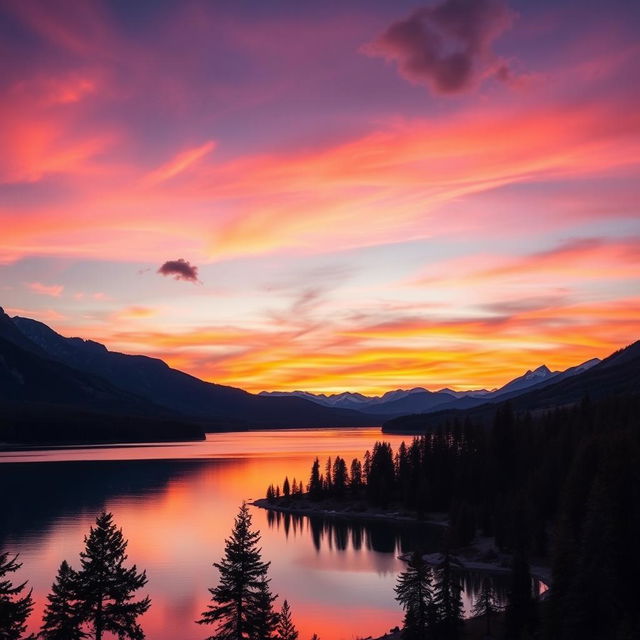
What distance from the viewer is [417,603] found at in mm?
67250

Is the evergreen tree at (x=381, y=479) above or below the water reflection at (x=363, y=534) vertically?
above

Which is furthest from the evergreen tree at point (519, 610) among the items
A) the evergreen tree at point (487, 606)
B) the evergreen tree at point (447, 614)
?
the evergreen tree at point (447, 614)

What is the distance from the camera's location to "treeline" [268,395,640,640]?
63.8 metres

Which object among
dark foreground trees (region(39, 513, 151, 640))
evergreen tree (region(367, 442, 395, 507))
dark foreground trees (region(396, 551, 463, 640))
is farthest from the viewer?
evergreen tree (region(367, 442, 395, 507))

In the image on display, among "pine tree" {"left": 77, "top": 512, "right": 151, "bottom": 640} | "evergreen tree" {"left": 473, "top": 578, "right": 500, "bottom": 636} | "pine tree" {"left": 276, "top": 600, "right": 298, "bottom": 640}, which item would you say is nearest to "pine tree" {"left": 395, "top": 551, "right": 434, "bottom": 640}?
"evergreen tree" {"left": 473, "top": 578, "right": 500, "bottom": 636}

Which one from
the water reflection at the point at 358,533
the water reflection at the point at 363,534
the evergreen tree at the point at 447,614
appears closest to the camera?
the evergreen tree at the point at 447,614

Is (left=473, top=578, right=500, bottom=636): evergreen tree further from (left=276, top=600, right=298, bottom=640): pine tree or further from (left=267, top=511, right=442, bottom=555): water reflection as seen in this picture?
(left=267, top=511, right=442, bottom=555): water reflection

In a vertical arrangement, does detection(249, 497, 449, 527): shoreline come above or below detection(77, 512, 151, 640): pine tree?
below

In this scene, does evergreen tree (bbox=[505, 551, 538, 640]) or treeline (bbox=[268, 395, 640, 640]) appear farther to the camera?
evergreen tree (bbox=[505, 551, 538, 640])

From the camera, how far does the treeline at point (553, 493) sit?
209 feet

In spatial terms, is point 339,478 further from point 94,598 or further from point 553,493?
point 94,598

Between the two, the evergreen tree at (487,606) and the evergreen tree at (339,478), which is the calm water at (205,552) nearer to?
the evergreen tree at (487,606)

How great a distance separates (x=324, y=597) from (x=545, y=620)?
127ft

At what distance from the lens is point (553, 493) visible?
126125 millimetres
